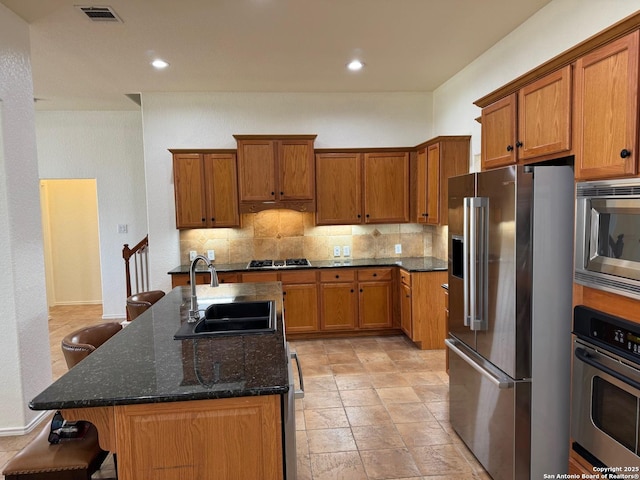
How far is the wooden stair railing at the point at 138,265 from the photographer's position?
18.9ft

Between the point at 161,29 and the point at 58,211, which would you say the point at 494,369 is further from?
the point at 58,211


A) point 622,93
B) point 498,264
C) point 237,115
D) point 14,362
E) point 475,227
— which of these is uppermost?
point 237,115

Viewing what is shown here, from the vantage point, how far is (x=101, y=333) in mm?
2467

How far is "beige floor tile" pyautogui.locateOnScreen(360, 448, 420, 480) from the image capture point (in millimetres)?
2486

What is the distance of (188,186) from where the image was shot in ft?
16.3

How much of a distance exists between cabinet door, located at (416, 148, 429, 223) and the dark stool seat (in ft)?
13.2

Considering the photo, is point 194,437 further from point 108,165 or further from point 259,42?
point 108,165

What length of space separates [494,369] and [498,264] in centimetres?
60

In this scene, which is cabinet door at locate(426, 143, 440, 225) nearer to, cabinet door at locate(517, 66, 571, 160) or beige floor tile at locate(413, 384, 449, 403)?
beige floor tile at locate(413, 384, 449, 403)

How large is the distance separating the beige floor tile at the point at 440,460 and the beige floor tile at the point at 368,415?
1.30ft

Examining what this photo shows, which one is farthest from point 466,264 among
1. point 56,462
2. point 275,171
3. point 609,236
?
point 275,171

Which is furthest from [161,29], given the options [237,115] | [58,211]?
[58,211]

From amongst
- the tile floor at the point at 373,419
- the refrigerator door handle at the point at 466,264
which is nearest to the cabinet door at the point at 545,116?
the refrigerator door handle at the point at 466,264

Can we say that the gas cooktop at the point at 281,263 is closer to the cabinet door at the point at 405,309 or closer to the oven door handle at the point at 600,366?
the cabinet door at the point at 405,309
